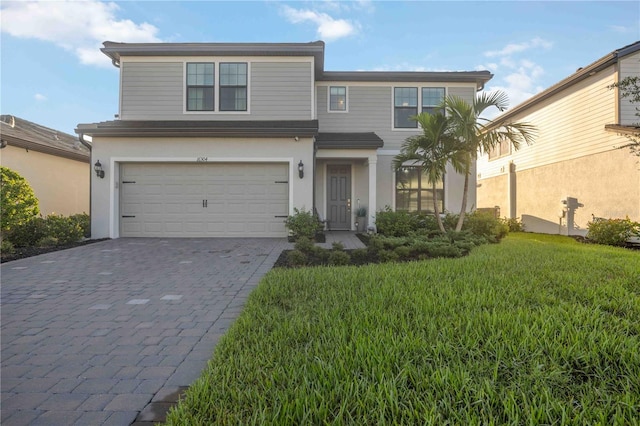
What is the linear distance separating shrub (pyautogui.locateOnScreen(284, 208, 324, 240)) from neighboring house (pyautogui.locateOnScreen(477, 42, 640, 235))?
9.16m

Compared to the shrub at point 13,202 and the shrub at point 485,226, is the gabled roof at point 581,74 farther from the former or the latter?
the shrub at point 13,202

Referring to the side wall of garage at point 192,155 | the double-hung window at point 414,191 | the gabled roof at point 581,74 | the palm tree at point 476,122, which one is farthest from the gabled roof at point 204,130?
the gabled roof at point 581,74

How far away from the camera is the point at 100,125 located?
34.3 ft

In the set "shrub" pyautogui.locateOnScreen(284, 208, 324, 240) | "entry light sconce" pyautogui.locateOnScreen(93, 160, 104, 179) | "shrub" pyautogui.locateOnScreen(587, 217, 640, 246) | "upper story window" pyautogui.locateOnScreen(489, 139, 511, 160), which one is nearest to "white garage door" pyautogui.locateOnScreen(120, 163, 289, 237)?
"entry light sconce" pyautogui.locateOnScreen(93, 160, 104, 179)

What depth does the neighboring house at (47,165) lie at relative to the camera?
454 inches

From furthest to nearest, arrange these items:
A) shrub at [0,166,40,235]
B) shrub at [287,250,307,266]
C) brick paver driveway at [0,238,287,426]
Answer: shrub at [0,166,40,235]
shrub at [287,250,307,266]
brick paver driveway at [0,238,287,426]

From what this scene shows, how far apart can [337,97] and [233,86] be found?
3.93 meters

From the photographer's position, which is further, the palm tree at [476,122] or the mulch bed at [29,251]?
the palm tree at [476,122]

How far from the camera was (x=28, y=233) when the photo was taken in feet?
28.6

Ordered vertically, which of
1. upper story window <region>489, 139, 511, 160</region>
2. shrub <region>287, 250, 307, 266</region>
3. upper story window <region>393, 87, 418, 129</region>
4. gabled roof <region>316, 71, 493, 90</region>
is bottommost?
shrub <region>287, 250, 307, 266</region>

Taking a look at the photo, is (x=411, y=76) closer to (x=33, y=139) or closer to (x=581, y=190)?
(x=581, y=190)

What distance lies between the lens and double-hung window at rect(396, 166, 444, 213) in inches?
498

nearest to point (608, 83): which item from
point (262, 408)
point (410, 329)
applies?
point (410, 329)

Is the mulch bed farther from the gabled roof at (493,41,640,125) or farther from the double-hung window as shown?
the gabled roof at (493,41,640,125)
